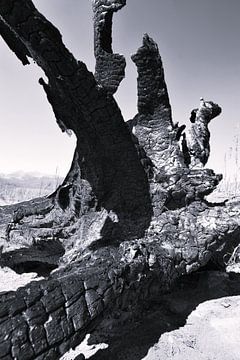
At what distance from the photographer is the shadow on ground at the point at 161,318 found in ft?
8.40

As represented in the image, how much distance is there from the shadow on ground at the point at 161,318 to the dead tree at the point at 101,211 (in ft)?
1.02

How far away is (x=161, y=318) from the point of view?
3146mm

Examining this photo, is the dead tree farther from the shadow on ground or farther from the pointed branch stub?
the shadow on ground

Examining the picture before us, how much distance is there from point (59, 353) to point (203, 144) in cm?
383

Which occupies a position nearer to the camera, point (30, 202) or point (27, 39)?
point (27, 39)

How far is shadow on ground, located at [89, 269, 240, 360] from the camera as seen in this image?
2.56 metres

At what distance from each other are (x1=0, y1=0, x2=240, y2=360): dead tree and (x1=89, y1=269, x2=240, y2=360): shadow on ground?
31cm

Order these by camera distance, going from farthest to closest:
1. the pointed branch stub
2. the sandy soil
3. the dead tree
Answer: the pointed branch stub < the sandy soil < the dead tree

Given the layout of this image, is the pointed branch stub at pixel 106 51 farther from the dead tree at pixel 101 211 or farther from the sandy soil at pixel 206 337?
the sandy soil at pixel 206 337

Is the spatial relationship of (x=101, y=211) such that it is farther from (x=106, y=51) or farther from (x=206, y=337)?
(x=106, y=51)

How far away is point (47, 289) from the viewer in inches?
79.4

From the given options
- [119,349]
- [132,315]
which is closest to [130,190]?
[132,315]

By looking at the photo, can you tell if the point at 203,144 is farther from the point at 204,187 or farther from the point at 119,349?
the point at 119,349

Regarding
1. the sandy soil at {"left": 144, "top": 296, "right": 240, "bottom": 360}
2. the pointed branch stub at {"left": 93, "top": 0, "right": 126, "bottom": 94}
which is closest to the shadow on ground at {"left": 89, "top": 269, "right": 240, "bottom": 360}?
the sandy soil at {"left": 144, "top": 296, "right": 240, "bottom": 360}
